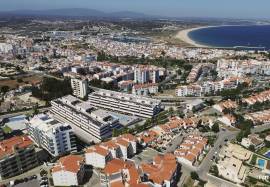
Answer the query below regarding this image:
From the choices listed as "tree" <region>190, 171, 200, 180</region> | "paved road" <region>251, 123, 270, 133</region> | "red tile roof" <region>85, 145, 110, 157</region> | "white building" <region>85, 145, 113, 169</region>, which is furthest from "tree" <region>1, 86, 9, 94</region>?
"paved road" <region>251, 123, 270, 133</region>

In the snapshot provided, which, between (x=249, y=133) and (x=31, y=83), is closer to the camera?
(x=249, y=133)

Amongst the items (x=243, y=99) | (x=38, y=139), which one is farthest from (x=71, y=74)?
(x=243, y=99)

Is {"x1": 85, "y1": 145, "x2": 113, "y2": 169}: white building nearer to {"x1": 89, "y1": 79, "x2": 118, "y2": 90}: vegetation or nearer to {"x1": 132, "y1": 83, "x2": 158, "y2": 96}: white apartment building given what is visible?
{"x1": 132, "y1": 83, "x2": 158, "y2": 96}: white apartment building

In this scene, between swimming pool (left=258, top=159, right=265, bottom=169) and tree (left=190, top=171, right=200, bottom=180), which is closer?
tree (left=190, top=171, right=200, bottom=180)

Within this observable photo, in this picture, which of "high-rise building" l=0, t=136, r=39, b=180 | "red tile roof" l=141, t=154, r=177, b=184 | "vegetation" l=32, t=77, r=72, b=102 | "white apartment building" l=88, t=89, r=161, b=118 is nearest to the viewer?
"red tile roof" l=141, t=154, r=177, b=184

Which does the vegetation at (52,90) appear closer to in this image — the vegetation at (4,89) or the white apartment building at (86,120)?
the vegetation at (4,89)

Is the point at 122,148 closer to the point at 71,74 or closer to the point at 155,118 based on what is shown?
the point at 155,118
